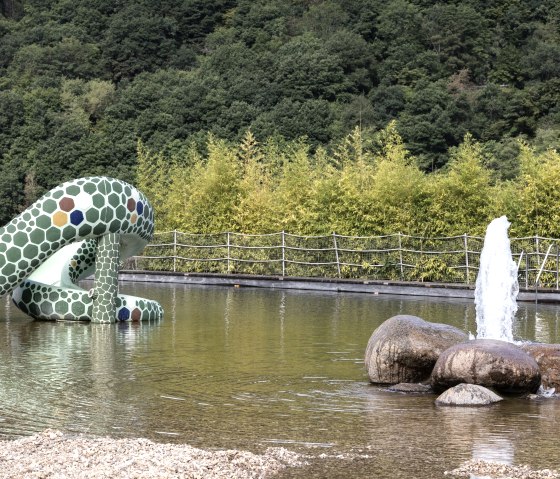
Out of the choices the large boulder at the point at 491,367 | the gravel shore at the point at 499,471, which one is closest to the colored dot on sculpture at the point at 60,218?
the large boulder at the point at 491,367

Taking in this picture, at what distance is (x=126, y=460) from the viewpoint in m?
8.00

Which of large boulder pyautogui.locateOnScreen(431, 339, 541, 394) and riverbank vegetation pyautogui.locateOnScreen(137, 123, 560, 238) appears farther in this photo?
riverbank vegetation pyautogui.locateOnScreen(137, 123, 560, 238)

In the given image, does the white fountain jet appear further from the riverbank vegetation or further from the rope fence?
the riverbank vegetation

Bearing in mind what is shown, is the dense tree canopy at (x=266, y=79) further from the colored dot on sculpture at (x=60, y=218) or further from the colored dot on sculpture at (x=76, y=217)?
the colored dot on sculpture at (x=60, y=218)

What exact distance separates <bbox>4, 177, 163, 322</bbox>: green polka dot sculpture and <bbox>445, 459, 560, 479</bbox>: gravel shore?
938 centimetres

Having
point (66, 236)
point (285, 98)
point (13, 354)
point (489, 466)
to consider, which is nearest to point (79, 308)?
point (66, 236)

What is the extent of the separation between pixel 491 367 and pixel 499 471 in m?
2.73

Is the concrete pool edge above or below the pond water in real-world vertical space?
above

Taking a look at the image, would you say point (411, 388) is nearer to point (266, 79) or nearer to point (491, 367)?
point (491, 367)

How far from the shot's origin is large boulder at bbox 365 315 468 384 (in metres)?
11.6

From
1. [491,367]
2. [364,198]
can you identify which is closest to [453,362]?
[491,367]

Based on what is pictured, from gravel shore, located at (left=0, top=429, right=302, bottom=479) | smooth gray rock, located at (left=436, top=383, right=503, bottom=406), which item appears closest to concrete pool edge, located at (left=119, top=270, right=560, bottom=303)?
smooth gray rock, located at (left=436, top=383, right=503, bottom=406)

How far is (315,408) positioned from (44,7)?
2456 inches

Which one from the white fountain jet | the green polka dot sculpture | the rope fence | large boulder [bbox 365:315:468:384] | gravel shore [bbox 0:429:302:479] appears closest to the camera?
gravel shore [bbox 0:429:302:479]
